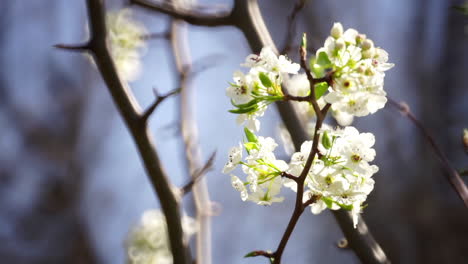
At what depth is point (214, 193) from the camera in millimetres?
4984

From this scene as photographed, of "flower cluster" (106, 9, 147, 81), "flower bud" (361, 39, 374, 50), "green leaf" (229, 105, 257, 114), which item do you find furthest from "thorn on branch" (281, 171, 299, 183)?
"flower cluster" (106, 9, 147, 81)

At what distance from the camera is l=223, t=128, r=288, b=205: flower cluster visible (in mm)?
863

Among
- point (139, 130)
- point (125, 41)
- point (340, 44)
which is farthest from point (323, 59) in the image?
point (125, 41)

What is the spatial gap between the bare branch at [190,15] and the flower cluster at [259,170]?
26.2 inches

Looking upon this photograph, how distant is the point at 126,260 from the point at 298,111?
113 centimetres

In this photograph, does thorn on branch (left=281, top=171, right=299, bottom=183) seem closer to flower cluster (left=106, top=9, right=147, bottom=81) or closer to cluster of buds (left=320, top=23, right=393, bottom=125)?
cluster of buds (left=320, top=23, right=393, bottom=125)

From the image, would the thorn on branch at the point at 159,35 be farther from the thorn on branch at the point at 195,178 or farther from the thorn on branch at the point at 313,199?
the thorn on branch at the point at 313,199

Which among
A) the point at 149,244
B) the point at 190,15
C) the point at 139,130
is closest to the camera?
the point at 139,130

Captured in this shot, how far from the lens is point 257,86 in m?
0.85

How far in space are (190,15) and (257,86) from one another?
0.71 metres

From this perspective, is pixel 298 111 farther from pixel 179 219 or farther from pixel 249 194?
pixel 249 194

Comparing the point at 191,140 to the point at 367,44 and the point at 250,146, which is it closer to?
the point at 250,146

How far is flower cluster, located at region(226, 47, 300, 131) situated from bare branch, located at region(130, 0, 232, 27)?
641 mm

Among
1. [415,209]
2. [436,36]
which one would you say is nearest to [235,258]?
[415,209]
